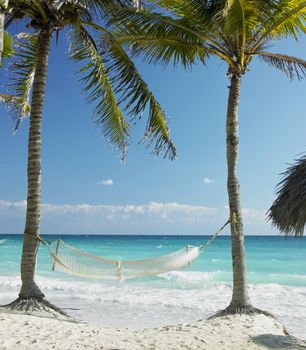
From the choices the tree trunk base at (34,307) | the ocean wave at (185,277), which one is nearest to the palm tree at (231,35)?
the tree trunk base at (34,307)

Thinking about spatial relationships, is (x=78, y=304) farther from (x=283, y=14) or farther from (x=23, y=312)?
(x=283, y=14)

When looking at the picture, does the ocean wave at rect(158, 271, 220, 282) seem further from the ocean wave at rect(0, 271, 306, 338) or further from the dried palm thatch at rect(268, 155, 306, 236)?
the dried palm thatch at rect(268, 155, 306, 236)

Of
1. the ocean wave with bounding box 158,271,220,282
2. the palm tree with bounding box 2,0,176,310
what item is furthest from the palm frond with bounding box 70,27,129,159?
the ocean wave with bounding box 158,271,220,282

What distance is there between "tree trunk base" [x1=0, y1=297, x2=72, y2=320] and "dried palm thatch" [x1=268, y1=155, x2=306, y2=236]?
2.47m

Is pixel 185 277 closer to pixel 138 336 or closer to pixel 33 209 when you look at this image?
pixel 33 209

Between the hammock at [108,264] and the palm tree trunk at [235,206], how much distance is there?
0.69 feet

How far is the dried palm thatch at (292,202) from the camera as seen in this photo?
4164 mm

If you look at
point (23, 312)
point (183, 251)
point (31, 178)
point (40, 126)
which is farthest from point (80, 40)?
point (23, 312)

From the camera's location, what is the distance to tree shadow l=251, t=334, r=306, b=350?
4.04 m

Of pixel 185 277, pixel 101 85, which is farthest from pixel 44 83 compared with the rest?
pixel 185 277

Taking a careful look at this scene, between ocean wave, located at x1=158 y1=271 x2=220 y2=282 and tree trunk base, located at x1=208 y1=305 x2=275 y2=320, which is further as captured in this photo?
ocean wave, located at x1=158 y1=271 x2=220 y2=282

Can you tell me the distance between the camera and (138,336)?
4.09 metres

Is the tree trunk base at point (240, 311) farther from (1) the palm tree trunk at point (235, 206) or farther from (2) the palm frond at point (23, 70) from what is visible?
(2) the palm frond at point (23, 70)

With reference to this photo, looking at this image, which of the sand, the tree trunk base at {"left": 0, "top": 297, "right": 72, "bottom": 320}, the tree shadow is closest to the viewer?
the sand
